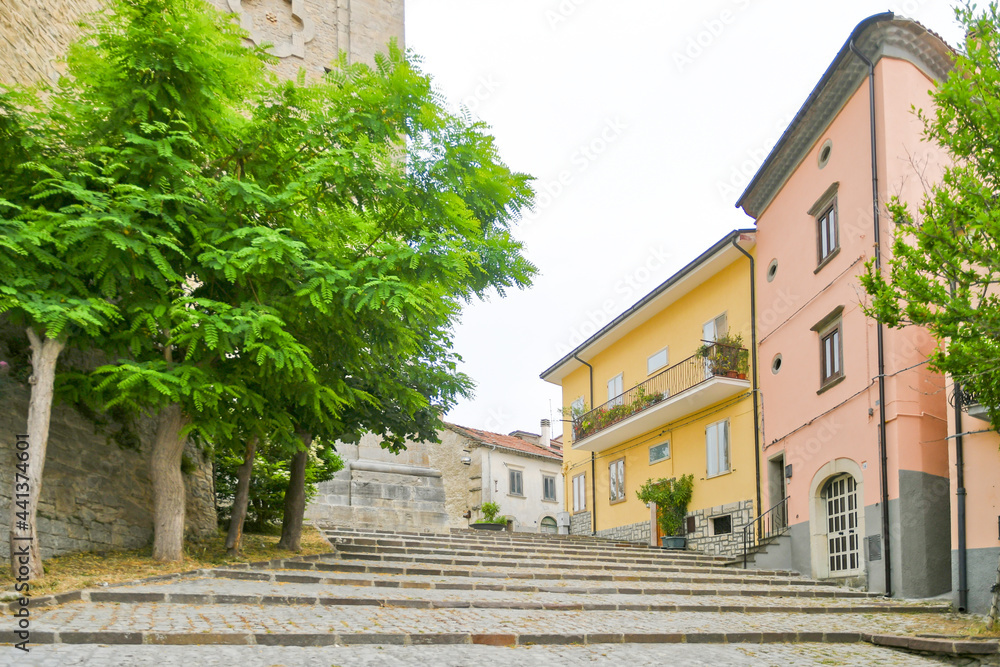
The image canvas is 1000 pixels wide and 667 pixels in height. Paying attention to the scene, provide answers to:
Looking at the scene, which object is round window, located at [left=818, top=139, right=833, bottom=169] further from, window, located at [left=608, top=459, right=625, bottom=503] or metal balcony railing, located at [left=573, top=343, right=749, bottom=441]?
window, located at [left=608, top=459, right=625, bottom=503]

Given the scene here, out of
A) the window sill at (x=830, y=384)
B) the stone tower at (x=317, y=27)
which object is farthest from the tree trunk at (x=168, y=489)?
the stone tower at (x=317, y=27)

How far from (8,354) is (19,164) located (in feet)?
8.76

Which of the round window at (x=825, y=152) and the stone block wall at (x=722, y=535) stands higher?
the round window at (x=825, y=152)

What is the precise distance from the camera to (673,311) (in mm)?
24000

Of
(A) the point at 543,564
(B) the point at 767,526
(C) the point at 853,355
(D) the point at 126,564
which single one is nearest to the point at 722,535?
(B) the point at 767,526

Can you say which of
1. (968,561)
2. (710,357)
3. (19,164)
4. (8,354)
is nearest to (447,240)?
(19,164)

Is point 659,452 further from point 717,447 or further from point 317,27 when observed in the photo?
point 317,27

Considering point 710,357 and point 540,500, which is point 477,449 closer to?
point 540,500

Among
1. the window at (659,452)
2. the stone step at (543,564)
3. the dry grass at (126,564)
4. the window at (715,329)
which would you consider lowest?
the stone step at (543,564)

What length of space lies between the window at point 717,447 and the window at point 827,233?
526 centimetres

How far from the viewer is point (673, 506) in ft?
73.3

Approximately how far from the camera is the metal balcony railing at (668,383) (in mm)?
20359

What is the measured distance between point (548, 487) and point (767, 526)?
82.0 ft

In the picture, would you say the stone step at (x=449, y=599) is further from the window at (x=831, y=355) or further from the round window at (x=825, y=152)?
the round window at (x=825, y=152)
